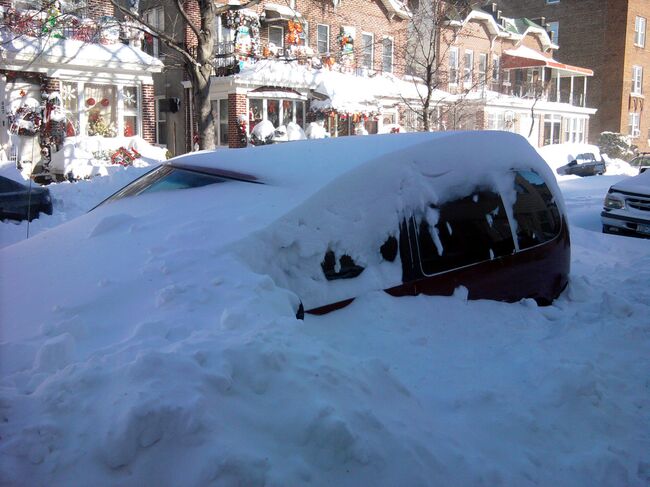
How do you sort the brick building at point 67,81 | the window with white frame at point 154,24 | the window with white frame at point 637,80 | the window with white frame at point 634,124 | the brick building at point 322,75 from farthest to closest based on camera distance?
the window with white frame at point 634,124 < the window with white frame at point 637,80 < the window with white frame at point 154,24 < the brick building at point 322,75 < the brick building at point 67,81

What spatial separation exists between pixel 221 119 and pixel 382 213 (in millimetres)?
21026

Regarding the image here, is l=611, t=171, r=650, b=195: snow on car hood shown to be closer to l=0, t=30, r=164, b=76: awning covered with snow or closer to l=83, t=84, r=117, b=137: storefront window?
l=0, t=30, r=164, b=76: awning covered with snow

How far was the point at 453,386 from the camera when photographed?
297 centimetres

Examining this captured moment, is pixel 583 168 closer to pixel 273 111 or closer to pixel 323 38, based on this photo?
pixel 323 38

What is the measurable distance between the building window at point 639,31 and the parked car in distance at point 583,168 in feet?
63.5

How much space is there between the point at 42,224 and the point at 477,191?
785cm

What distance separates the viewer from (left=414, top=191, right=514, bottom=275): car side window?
3.70 metres

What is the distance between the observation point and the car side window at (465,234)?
3697mm

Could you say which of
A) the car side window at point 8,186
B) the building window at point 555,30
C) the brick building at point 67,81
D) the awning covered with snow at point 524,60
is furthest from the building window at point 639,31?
the car side window at point 8,186

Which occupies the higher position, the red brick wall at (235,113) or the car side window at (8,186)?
the red brick wall at (235,113)

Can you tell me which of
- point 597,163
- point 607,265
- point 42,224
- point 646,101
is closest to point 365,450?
point 607,265

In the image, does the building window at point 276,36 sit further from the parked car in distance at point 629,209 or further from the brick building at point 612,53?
the brick building at point 612,53

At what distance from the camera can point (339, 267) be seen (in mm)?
3322

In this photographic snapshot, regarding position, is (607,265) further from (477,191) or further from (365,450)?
(365,450)
